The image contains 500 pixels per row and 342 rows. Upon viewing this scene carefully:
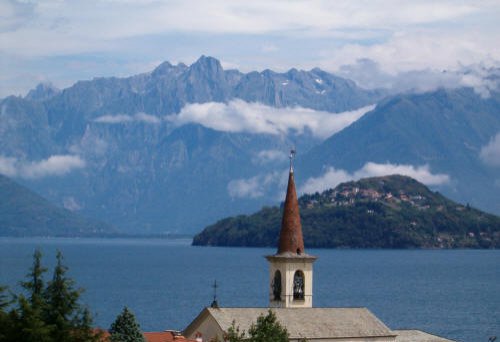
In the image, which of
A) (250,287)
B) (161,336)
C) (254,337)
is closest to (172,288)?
(250,287)

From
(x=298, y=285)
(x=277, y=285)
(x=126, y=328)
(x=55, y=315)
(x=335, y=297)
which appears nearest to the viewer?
(x=55, y=315)

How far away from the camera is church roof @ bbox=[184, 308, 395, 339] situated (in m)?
50.7

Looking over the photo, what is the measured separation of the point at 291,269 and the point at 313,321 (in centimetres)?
316

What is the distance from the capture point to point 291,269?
54.6m

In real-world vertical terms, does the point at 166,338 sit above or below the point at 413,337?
below

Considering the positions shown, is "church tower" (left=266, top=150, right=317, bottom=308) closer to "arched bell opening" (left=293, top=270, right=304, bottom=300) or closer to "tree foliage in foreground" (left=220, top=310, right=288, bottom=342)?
"arched bell opening" (left=293, top=270, right=304, bottom=300)

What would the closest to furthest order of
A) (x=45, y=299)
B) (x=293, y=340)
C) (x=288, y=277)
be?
1. (x=45, y=299)
2. (x=293, y=340)
3. (x=288, y=277)

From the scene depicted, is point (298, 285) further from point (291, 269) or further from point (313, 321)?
point (313, 321)

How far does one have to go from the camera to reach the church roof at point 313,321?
166ft

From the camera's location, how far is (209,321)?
2021 inches

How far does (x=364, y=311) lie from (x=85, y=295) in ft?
312

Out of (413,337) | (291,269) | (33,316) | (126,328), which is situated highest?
(291,269)

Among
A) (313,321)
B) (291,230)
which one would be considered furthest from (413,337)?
(291,230)

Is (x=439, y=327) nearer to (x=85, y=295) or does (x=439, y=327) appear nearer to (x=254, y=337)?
(x=85, y=295)
